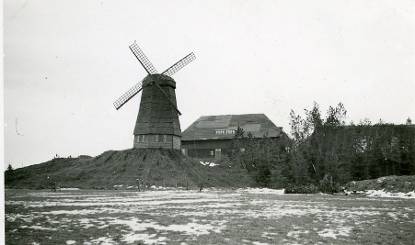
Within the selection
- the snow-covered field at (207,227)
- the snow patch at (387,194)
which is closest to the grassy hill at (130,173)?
the snow patch at (387,194)

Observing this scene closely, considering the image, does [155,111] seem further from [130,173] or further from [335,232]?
[335,232]

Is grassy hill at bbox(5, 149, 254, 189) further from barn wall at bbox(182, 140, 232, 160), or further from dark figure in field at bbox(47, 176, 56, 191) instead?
barn wall at bbox(182, 140, 232, 160)

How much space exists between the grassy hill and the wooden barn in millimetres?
11042

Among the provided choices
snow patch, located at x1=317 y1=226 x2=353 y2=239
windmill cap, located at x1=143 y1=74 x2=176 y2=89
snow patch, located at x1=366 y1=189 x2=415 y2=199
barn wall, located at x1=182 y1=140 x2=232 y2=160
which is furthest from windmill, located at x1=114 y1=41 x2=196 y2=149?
snow patch, located at x1=317 y1=226 x2=353 y2=239

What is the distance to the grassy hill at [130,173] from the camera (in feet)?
148

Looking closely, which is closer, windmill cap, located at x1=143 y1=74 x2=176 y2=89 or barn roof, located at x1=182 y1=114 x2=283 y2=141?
windmill cap, located at x1=143 y1=74 x2=176 y2=89

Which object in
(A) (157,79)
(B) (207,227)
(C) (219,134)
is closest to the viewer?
(B) (207,227)

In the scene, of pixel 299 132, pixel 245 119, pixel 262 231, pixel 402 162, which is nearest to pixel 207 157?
pixel 245 119

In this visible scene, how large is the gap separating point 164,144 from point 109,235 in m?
43.4

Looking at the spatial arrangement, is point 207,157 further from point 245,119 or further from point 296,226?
point 296,226

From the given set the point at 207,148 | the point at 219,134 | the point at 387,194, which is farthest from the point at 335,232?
the point at 219,134

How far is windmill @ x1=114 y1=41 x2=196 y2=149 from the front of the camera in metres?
53.7

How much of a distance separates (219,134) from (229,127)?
97.0 inches

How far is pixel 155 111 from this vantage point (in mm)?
53594
